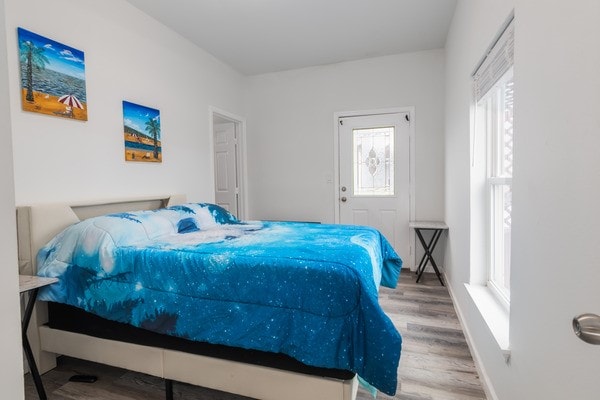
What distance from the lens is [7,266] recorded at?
590mm

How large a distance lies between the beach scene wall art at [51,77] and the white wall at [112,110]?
5 cm

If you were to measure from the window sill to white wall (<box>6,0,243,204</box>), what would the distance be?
108 inches

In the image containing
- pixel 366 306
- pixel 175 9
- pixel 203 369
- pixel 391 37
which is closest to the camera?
pixel 366 306

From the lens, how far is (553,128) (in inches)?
37.5

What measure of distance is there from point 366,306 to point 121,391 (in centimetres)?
151

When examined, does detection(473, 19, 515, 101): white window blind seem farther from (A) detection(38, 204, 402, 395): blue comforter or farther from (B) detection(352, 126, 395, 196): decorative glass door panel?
(B) detection(352, 126, 395, 196): decorative glass door panel

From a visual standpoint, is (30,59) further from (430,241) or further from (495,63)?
(430,241)

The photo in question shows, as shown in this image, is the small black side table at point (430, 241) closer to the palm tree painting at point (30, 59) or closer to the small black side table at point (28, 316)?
the small black side table at point (28, 316)

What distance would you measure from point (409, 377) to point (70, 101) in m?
2.88

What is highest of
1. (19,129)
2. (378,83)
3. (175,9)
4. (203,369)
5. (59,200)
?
(175,9)

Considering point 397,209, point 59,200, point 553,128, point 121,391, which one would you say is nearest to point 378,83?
point 397,209

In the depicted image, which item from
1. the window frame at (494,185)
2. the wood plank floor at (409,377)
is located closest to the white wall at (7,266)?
the wood plank floor at (409,377)

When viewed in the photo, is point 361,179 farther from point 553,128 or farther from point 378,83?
point 553,128

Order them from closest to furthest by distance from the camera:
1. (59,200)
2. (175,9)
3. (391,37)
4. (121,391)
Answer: (121,391) → (59,200) → (175,9) → (391,37)
